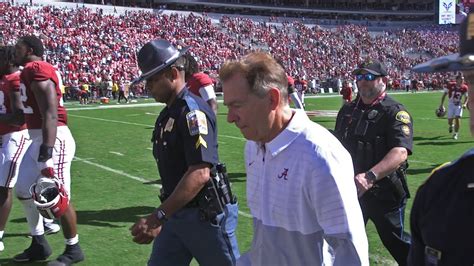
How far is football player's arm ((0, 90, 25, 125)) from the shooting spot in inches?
209

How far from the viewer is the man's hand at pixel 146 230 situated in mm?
3064

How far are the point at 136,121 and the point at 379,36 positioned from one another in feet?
189

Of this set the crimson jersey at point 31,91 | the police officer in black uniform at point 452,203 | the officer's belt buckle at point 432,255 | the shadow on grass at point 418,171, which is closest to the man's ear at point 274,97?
the police officer in black uniform at point 452,203

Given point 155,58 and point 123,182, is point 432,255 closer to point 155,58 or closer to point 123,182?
point 155,58

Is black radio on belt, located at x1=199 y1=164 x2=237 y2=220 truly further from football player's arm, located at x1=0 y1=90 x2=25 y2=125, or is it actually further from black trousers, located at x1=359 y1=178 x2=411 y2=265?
football player's arm, located at x1=0 y1=90 x2=25 y2=125

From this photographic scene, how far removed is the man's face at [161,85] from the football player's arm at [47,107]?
5.95 feet

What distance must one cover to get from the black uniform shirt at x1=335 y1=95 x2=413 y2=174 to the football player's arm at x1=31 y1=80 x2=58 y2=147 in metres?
2.56

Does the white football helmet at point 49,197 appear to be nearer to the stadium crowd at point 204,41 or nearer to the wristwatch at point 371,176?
the wristwatch at point 371,176

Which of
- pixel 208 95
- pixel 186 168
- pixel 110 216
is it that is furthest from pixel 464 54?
pixel 110 216

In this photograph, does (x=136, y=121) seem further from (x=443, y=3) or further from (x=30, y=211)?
(x=443, y=3)

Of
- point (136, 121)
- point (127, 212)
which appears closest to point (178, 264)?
point (127, 212)

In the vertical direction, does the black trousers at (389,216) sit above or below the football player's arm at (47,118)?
below

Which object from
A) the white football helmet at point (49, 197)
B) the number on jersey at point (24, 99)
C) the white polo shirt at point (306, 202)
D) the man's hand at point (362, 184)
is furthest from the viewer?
the number on jersey at point (24, 99)

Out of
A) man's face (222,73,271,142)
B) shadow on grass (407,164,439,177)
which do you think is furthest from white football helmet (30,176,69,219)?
shadow on grass (407,164,439,177)
